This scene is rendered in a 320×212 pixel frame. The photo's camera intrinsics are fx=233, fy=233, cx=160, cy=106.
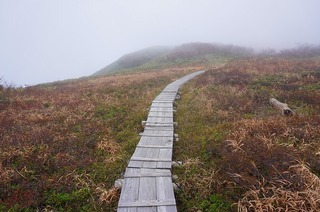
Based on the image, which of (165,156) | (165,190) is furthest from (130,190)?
(165,156)

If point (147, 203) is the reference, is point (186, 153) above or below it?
below

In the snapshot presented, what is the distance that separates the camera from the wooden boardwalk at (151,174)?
5.70m

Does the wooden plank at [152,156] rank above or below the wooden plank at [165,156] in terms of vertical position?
above

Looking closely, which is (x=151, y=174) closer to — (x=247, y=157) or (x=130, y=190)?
(x=130, y=190)

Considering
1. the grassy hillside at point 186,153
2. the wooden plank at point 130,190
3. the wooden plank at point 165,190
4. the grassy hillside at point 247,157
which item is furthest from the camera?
the grassy hillside at point 186,153

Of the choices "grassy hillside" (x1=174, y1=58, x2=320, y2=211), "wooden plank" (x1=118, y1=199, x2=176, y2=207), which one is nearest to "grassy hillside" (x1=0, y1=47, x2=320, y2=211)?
"grassy hillside" (x1=174, y1=58, x2=320, y2=211)

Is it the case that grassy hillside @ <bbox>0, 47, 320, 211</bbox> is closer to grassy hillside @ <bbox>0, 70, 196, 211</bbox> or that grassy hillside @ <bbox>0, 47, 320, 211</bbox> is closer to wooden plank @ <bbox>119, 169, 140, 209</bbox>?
grassy hillside @ <bbox>0, 70, 196, 211</bbox>

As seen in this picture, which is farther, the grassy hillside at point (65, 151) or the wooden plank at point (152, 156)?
the wooden plank at point (152, 156)

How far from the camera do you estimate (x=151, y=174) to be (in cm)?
704

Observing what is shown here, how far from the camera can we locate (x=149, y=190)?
20.6 feet

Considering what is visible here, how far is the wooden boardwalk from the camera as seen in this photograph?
570 centimetres

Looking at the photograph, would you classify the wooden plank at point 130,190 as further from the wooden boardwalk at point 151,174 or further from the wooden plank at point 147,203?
the wooden plank at point 147,203

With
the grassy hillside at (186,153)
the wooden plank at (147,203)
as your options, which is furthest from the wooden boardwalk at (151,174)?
the grassy hillside at (186,153)

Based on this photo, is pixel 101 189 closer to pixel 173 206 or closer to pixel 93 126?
pixel 173 206
